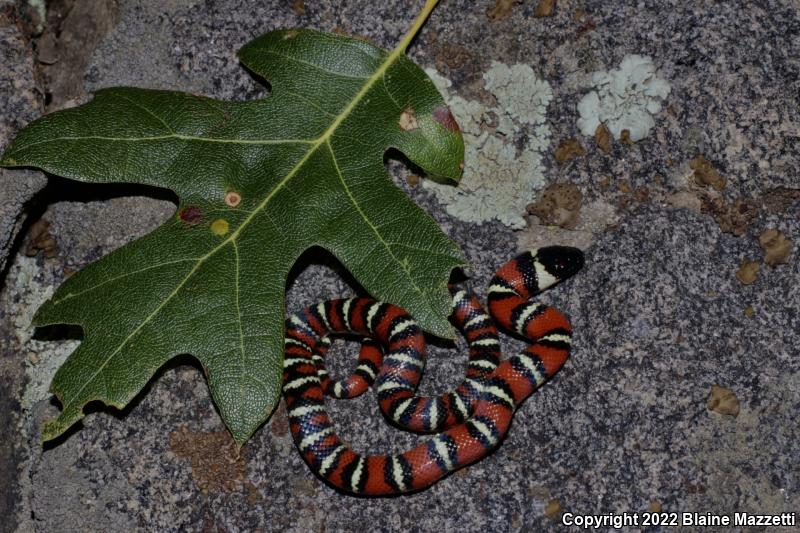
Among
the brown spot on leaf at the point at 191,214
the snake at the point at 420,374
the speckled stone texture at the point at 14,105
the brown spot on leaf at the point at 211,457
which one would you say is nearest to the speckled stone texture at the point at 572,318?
the brown spot on leaf at the point at 211,457

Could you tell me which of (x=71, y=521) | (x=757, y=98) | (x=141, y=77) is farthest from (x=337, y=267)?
(x=757, y=98)

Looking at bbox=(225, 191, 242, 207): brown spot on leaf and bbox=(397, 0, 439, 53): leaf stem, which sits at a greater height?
bbox=(397, 0, 439, 53): leaf stem

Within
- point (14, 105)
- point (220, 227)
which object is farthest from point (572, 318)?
point (14, 105)

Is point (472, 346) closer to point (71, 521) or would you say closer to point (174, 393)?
point (174, 393)

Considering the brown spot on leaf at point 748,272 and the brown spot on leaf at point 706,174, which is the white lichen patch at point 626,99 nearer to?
the brown spot on leaf at point 706,174

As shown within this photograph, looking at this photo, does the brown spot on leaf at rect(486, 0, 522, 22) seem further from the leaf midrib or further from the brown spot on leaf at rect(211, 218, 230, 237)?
the brown spot on leaf at rect(211, 218, 230, 237)

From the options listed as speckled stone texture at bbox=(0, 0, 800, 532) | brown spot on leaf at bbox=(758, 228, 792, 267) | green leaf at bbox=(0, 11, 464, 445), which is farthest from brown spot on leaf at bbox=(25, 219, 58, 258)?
brown spot on leaf at bbox=(758, 228, 792, 267)
